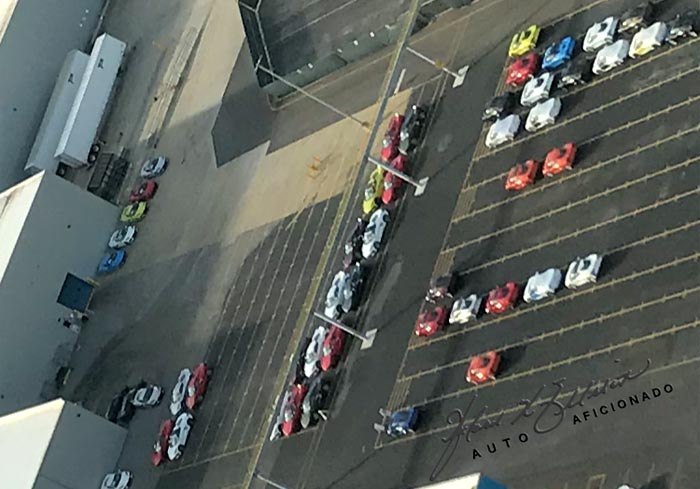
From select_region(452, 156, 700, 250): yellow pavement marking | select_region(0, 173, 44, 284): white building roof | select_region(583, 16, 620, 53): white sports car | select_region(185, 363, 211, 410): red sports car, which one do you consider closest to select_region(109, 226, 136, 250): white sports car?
select_region(0, 173, 44, 284): white building roof

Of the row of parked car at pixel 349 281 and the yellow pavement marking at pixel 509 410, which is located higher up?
the row of parked car at pixel 349 281

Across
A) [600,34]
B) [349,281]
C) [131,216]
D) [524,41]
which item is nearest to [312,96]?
[349,281]

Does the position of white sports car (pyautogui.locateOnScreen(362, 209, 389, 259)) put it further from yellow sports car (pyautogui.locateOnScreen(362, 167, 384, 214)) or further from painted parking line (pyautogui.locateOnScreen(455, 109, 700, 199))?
painted parking line (pyautogui.locateOnScreen(455, 109, 700, 199))

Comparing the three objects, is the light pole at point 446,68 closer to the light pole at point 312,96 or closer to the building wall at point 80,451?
the light pole at point 312,96

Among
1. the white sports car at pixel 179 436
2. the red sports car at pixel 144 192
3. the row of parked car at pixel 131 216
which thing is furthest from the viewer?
the red sports car at pixel 144 192

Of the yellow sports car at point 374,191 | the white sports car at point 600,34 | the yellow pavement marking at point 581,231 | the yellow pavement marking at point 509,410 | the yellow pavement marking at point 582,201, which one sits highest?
the white sports car at point 600,34

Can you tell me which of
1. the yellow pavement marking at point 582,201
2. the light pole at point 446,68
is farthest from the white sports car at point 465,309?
the light pole at point 446,68

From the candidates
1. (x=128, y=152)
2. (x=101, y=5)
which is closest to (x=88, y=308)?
(x=128, y=152)

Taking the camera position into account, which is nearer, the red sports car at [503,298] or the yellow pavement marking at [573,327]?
the yellow pavement marking at [573,327]

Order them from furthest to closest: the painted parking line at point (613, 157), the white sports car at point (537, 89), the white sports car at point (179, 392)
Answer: the white sports car at point (179, 392) < the white sports car at point (537, 89) < the painted parking line at point (613, 157)
